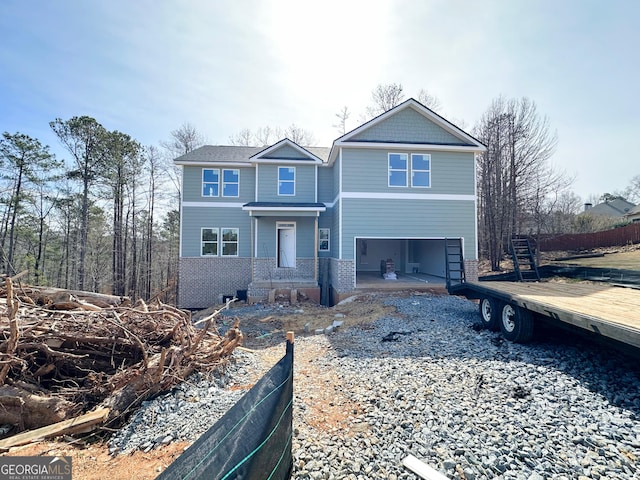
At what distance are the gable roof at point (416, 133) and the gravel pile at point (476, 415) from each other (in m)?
8.55

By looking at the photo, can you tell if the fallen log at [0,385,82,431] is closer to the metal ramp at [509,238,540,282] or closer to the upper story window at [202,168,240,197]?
the metal ramp at [509,238,540,282]

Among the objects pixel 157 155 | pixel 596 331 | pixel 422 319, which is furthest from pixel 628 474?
pixel 157 155

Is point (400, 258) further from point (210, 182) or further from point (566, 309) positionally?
point (566, 309)

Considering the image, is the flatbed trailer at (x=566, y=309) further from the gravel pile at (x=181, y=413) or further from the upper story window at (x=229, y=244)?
the upper story window at (x=229, y=244)

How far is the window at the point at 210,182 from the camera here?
46.0ft

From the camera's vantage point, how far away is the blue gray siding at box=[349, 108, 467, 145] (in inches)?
449

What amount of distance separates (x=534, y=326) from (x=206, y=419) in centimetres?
554

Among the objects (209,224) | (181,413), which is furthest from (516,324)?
(209,224)

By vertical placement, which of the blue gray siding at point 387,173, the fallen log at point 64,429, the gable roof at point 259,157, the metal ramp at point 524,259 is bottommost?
the fallen log at point 64,429

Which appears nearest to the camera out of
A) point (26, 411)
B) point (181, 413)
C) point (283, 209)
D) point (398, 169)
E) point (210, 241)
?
point (26, 411)

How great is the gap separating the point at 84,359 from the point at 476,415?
5.26 meters

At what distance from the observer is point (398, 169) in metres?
11.4

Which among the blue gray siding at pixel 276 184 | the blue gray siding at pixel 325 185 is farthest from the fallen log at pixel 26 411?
the blue gray siding at pixel 325 185

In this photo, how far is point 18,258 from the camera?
16.6 meters
